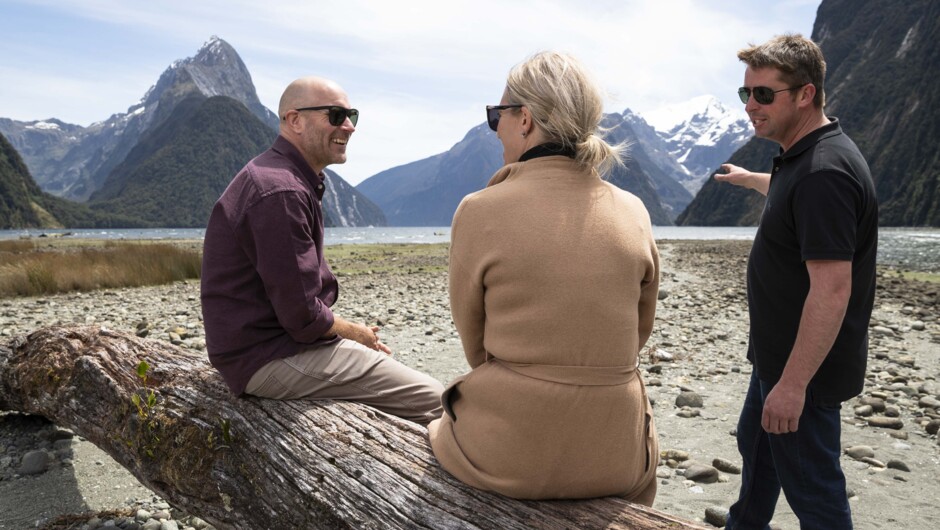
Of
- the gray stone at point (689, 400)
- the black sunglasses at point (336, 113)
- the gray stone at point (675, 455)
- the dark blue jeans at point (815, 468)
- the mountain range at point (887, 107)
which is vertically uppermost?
the mountain range at point (887, 107)

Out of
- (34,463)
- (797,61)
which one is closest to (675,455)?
(797,61)

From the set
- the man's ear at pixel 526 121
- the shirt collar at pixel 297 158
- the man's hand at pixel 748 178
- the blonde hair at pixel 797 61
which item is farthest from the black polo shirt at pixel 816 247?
the shirt collar at pixel 297 158

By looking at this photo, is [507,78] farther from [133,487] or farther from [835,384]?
[133,487]

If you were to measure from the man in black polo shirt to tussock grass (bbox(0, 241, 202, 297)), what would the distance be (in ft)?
61.0

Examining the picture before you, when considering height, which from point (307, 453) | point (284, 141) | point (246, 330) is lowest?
point (307, 453)

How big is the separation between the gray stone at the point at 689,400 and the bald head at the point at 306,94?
541 centimetres

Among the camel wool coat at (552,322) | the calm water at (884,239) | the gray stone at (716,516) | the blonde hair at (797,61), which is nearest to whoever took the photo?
the camel wool coat at (552,322)

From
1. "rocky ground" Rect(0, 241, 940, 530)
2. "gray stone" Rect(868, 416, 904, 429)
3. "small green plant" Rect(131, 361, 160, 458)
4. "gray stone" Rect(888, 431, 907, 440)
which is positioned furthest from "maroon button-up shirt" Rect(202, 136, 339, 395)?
"gray stone" Rect(868, 416, 904, 429)

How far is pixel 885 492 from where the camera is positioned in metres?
4.83

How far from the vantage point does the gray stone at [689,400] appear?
7.07 m

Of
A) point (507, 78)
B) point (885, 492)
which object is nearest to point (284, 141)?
point (507, 78)

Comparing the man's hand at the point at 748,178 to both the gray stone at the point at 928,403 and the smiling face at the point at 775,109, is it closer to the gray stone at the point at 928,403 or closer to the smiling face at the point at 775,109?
the smiling face at the point at 775,109

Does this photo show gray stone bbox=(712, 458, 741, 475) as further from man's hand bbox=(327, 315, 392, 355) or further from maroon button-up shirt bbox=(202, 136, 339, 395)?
maroon button-up shirt bbox=(202, 136, 339, 395)

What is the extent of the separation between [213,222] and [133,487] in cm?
294
